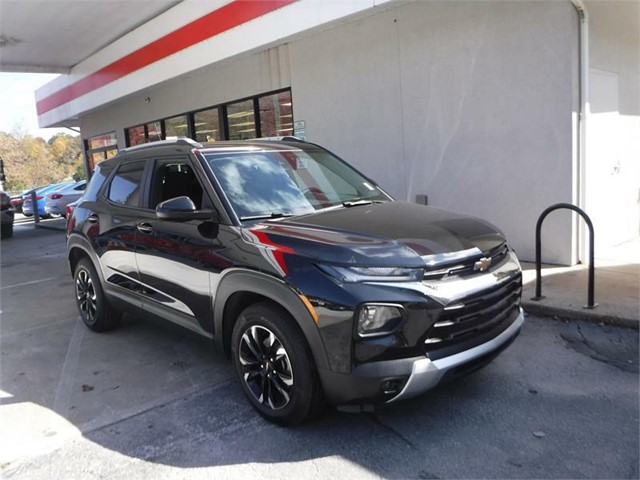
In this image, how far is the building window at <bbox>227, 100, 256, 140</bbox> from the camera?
38.0 feet

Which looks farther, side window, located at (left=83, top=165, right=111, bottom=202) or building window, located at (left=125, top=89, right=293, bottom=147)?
building window, located at (left=125, top=89, right=293, bottom=147)

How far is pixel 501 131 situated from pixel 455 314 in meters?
→ 4.75

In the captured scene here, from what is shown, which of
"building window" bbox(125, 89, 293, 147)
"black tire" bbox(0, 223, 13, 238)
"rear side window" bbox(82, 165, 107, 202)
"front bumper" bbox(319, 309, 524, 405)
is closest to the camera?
"front bumper" bbox(319, 309, 524, 405)

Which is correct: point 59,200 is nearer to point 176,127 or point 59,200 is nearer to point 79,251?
point 176,127

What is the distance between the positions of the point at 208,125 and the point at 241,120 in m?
1.45

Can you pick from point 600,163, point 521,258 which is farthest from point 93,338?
point 600,163

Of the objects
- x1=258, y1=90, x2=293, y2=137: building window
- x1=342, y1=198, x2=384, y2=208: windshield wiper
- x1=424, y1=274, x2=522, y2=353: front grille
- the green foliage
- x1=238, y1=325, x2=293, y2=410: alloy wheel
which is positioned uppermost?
the green foliage

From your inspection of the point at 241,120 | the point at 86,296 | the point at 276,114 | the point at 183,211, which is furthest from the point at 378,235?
the point at 241,120

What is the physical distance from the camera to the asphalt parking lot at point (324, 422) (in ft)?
9.80

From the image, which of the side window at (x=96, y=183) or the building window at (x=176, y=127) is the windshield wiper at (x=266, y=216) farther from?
the building window at (x=176, y=127)

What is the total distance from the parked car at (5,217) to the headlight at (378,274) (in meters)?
15.3

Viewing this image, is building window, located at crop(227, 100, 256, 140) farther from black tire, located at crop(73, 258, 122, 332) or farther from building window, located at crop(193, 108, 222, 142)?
black tire, located at crop(73, 258, 122, 332)

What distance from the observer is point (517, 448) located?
3.05 m

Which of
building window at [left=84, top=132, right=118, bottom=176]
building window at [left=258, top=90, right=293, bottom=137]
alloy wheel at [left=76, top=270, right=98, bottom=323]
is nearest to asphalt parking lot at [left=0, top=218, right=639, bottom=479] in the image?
alloy wheel at [left=76, top=270, right=98, bottom=323]
